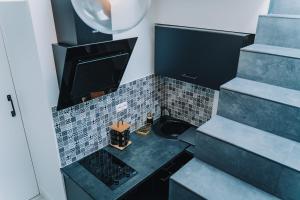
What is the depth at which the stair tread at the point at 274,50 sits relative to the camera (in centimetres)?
174

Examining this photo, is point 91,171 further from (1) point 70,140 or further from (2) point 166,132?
(2) point 166,132

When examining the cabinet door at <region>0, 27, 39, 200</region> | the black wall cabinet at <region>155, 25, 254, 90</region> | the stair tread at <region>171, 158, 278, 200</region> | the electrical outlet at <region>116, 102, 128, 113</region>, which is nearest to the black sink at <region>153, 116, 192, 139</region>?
the electrical outlet at <region>116, 102, 128, 113</region>

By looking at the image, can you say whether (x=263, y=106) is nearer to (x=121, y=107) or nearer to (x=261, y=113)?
(x=261, y=113)

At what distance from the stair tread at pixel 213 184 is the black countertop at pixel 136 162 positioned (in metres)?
0.53

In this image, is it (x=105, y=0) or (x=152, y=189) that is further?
(x=152, y=189)

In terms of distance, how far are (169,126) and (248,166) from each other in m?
1.40

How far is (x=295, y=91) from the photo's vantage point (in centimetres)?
172

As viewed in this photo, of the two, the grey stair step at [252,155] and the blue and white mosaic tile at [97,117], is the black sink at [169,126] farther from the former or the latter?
the grey stair step at [252,155]

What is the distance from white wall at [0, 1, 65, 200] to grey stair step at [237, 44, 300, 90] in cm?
149

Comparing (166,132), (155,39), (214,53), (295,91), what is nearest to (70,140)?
(166,132)

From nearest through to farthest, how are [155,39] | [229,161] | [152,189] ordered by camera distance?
1. [229,161]
2. [152,189]
3. [155,39]

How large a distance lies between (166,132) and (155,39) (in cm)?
99

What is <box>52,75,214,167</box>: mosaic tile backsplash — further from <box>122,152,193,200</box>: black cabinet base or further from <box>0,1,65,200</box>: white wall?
<box>122,152,193,200</box>: black cabinet base

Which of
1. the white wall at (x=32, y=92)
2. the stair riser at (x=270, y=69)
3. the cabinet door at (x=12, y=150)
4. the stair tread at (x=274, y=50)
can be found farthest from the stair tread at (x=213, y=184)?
the cabinet door at (x=12, y=150)
